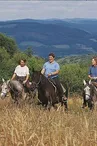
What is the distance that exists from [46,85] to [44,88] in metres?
0.13

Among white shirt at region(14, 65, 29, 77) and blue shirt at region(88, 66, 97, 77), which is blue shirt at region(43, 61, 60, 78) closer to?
white shirt at region(14, 65, 29, 77)

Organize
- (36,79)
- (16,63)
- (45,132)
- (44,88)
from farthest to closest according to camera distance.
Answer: (16,63), (44,88), (36,79), (45,132)

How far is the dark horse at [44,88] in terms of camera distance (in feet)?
44.0

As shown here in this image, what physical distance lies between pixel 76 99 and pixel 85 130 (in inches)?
500

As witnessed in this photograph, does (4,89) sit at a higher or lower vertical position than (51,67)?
lower

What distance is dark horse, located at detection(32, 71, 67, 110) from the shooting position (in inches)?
527

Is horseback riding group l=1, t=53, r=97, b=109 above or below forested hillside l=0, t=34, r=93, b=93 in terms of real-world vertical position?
above

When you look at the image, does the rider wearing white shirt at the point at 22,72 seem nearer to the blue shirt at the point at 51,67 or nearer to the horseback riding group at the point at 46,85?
the horseback riding group at the point at 46,85

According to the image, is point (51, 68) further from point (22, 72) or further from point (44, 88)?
point (22, 72)

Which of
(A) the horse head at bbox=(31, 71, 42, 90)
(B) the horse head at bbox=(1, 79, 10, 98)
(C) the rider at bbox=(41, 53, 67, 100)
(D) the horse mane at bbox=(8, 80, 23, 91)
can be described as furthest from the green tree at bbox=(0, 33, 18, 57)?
(A) the horse head at bbox=(31, 71, 42, 90)

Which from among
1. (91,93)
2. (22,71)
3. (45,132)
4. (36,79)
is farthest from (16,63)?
(45,132)

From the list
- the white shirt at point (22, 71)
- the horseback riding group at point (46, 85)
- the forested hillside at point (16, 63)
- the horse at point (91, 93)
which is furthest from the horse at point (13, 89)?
the forested hillside at point (16, 63)

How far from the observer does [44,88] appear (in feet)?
45.3

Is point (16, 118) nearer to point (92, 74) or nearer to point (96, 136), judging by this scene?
point (96, 136)
